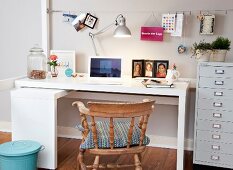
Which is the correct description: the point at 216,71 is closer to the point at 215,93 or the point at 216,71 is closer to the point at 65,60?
the point at 215,93

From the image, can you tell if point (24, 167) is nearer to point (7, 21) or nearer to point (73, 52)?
point (73, 52)

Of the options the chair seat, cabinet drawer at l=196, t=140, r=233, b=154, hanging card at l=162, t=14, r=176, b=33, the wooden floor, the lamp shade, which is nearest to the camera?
the chair seat

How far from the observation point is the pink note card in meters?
3.29

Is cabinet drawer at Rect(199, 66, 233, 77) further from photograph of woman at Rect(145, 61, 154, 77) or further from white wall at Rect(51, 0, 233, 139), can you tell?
photograph of woman at Rect(145, 61, 154, 77)

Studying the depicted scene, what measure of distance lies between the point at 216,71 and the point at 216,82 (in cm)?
9

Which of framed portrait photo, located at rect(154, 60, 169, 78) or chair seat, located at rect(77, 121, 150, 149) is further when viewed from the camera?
framed portrait photo, located at rect(154, 60, 169, 78)

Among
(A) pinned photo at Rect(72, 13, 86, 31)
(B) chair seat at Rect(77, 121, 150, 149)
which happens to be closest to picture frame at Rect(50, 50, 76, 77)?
(A) pinned photo at Rect(72, 13, 86, 31)

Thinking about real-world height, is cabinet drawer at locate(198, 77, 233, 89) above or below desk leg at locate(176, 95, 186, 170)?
above

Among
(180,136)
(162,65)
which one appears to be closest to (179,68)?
(162,65)

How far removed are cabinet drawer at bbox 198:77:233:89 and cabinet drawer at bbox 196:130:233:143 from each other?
0.40 meters

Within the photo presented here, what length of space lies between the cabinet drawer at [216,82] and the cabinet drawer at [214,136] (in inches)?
15.6

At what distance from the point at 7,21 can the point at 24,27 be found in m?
0.22

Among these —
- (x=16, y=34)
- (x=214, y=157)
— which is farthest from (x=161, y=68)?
(x=16, y=34)

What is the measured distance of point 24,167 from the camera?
2.59 m
